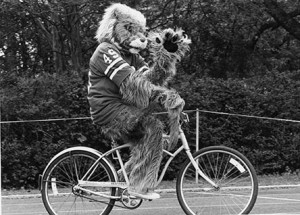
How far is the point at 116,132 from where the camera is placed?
4.95 metres

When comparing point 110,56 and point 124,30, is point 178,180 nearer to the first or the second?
point 110,56

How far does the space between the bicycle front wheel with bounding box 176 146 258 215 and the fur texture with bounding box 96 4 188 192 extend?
0.30 m

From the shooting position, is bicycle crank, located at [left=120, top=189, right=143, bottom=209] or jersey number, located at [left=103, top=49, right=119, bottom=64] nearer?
jersey number, located at [left=103, top=49, right=119, bottom=64]

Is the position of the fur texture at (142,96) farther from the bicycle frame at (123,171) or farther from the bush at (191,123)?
the bush at (191,123)

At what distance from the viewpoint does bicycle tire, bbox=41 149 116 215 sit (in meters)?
5.05

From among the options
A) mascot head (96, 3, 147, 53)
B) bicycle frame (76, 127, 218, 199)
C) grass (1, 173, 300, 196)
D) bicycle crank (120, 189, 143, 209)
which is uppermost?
mascot head (96, 3, 147, 53)

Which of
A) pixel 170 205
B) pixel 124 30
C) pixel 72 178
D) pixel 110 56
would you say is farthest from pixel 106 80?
pixel 170 205

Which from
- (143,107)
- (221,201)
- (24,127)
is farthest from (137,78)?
(24,127)

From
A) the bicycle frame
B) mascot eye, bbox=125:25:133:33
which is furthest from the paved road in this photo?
mascot eye, bbox=125:25:133:33

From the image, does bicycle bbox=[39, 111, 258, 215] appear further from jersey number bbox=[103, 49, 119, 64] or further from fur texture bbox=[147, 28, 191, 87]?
jersey number bbox=[103, 49, 119, 64]

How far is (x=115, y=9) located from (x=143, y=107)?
3.31ft

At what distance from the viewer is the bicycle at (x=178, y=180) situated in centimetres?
494

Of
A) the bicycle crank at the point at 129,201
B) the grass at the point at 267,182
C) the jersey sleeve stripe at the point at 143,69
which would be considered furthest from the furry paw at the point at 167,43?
the grass at the point at 267,182

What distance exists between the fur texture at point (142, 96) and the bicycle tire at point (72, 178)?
0.85ft
